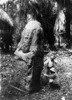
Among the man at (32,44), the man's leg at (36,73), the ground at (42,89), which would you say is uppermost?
the man at (32,44)

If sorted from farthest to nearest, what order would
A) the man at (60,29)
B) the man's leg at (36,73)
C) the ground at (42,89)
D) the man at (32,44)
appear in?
the man at (60,29) → the ground at (42,89) → the man's leg at (36,73) → the man at (32,44)

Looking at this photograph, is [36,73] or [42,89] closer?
[36,73]

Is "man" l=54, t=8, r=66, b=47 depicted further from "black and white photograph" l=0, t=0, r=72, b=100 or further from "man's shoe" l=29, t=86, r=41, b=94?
"man's shoe" l=29, t=86, r=41, b=94

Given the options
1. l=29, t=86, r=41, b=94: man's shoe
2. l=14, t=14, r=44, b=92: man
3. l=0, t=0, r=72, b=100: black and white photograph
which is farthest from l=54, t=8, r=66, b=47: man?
l=14, t=14, r=44, b=92: man

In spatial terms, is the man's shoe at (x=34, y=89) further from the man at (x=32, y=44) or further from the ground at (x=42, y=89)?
the man at (x=32, y=44)

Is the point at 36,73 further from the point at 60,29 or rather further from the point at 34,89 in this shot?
the point at 60,29

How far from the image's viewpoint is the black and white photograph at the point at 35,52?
4312mm

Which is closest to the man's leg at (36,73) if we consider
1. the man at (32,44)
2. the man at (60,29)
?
Result: the man at (32,44)

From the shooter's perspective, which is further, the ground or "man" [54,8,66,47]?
"man" [54,8,66,47]

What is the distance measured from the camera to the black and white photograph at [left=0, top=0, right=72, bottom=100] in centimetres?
431

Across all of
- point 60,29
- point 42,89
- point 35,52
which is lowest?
point 42,89

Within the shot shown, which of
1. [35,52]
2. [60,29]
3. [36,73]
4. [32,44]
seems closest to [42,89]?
[36,73]

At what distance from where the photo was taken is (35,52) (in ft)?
14.0

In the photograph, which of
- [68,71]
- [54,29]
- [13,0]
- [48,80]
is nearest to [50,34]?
[54,29]
